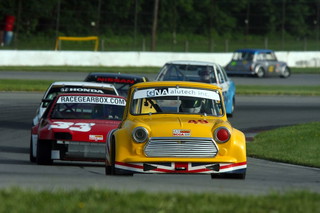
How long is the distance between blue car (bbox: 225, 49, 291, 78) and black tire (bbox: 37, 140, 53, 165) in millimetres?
32403

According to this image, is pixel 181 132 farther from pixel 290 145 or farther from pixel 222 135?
pixel 290 145

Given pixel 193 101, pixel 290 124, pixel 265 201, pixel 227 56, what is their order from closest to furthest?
pixel 265 201, pixel 193 101, pixel 290 124, pixel 227 56

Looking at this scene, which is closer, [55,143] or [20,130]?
[55,143]

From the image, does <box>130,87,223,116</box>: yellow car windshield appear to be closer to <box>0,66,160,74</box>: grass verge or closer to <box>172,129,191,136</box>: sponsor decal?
<box>172,129,191,136</box>: sponsor decal

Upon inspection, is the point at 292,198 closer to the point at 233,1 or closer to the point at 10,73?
the point at 10,73

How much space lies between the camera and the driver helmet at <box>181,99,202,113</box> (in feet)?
40.7

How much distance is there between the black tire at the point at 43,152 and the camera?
1372 cm

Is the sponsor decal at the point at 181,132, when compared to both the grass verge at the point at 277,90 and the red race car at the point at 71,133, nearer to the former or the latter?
the red race car at the point at 71,133

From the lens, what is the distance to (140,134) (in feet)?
36.7

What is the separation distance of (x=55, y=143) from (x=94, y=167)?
0.78m

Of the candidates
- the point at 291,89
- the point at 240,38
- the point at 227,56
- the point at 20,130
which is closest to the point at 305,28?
the point at 240,38

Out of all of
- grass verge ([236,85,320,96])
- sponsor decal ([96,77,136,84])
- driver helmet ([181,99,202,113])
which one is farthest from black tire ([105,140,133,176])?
grass verge ([236,85,320,96])

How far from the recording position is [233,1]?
63.2m

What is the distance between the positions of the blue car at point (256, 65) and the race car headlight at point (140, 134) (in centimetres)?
3469
